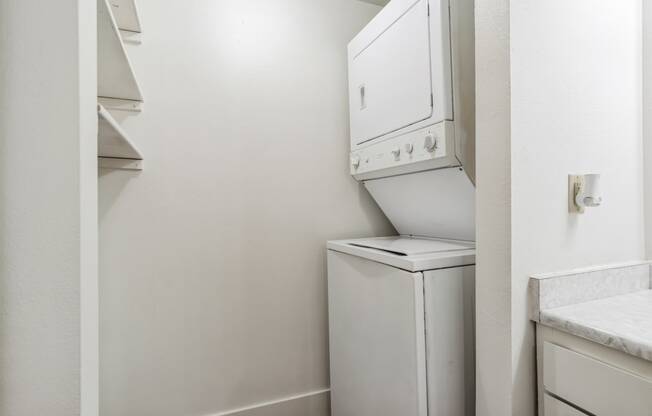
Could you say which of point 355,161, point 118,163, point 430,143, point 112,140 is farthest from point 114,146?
point 430,143

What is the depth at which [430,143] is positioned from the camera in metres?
1.37

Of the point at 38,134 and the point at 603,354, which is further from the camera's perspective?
the point at 603,354

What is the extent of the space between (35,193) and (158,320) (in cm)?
129

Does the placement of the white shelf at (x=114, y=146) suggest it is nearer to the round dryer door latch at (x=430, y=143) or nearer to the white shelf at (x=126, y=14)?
the white shelf at (x=126, y=14)

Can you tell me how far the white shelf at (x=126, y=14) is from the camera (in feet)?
4.49

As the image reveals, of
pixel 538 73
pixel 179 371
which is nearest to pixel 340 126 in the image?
pixel 538 73

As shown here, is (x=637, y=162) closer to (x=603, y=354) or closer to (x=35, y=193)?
(x=603, y=354)

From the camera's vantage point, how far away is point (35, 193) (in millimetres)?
667

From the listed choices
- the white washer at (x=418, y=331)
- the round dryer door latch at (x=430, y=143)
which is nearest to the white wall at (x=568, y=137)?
the white washer at (x=418, y=331)

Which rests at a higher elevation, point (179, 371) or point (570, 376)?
point (570, 376)

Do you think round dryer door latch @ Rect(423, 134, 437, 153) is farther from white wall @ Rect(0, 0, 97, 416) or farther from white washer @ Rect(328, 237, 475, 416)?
white wall @ Rect(0, 0, 97, 416)

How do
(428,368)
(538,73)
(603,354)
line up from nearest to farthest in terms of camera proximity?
(603,354) < (538,73) < (428,368)

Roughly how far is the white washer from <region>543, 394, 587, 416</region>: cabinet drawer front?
0.96ft

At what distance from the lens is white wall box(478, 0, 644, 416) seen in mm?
997
